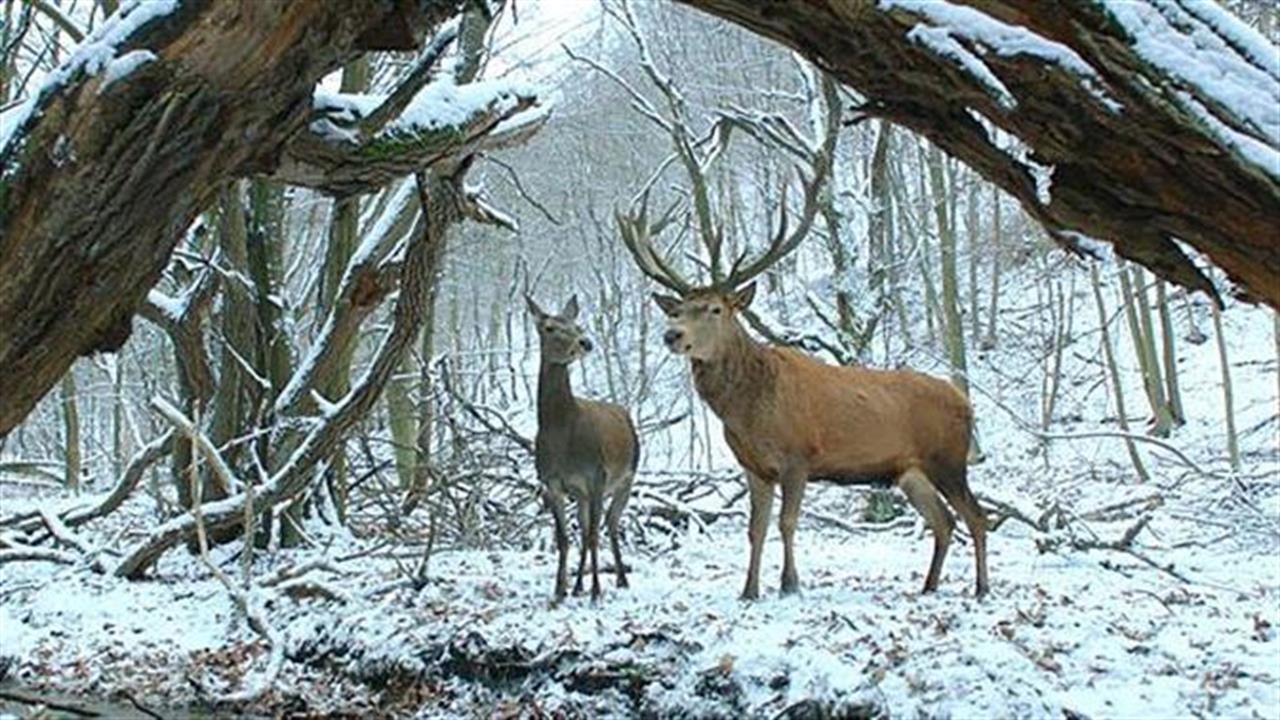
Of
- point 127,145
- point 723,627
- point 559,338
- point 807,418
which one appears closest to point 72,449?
point 559,338

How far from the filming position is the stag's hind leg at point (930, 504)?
9414mm

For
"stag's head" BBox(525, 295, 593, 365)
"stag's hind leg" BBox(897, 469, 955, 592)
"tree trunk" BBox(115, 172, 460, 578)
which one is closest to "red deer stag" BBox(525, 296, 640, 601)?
"stag's head" BBox(525, 295, 593, 365)

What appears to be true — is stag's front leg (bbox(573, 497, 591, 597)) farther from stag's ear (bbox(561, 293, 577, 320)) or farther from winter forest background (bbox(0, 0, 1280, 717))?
stag's ear (bbox(561, 293, 577, 320))

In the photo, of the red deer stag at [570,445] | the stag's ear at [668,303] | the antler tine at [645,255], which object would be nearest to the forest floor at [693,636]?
the red deer stag at [570,445]

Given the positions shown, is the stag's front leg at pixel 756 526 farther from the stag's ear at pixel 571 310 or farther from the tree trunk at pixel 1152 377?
the tree trunk at pixel 1152 377

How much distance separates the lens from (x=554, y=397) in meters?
9.88

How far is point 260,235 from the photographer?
520 inches

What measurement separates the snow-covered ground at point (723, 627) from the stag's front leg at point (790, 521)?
15 centimetres

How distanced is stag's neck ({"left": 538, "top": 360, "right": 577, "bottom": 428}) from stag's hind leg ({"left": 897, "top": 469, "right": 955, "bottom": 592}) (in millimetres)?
2243

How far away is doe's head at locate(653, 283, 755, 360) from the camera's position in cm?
916

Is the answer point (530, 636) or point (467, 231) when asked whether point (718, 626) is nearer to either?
point (530, 636)

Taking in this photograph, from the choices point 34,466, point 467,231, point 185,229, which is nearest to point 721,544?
point 185,229

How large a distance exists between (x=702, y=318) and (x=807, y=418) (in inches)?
35.8

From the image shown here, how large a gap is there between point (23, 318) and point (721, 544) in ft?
29.0
